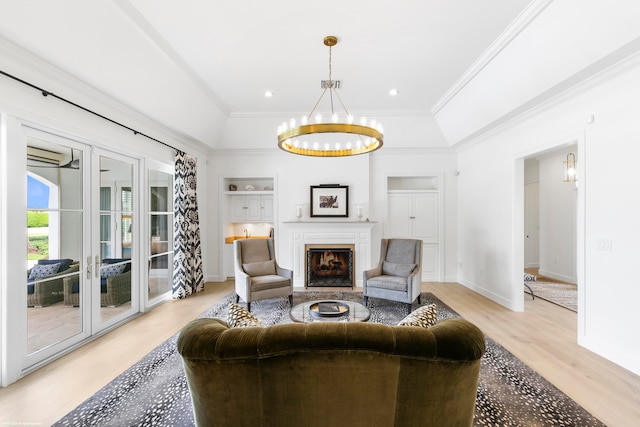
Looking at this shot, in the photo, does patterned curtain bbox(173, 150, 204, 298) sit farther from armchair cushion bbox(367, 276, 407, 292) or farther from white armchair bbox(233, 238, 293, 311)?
armchair cushion bbox(367, 276, 407, 292)

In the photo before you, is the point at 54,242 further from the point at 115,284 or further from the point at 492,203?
the point at 492,203

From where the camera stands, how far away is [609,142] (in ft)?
8.82

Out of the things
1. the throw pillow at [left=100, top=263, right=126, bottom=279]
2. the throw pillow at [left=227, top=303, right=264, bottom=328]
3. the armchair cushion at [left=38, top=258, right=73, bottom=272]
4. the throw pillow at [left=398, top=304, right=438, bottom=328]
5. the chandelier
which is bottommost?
the throw pillow at [left=100, top=263, right=126, bottom=279]

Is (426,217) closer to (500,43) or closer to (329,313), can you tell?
(500,43)

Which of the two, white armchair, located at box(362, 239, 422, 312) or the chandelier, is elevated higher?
the chandelier

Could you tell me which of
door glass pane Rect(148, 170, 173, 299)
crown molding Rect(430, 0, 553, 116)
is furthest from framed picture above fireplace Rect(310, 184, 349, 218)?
door glass pane Rect(148, 170, 173, 299)

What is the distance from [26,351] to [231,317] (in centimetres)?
232

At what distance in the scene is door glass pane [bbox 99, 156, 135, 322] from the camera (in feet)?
11.0

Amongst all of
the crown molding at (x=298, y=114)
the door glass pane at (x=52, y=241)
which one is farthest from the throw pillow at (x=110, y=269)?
the crown molding at (x=298, y=114)

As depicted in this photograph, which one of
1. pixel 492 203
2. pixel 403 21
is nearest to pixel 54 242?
pixel 403 21

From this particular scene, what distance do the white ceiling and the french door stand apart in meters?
0.82

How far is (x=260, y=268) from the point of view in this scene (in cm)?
440

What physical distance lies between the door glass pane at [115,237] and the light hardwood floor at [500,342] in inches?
14.8

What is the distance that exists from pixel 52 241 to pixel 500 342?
4.69 meters
